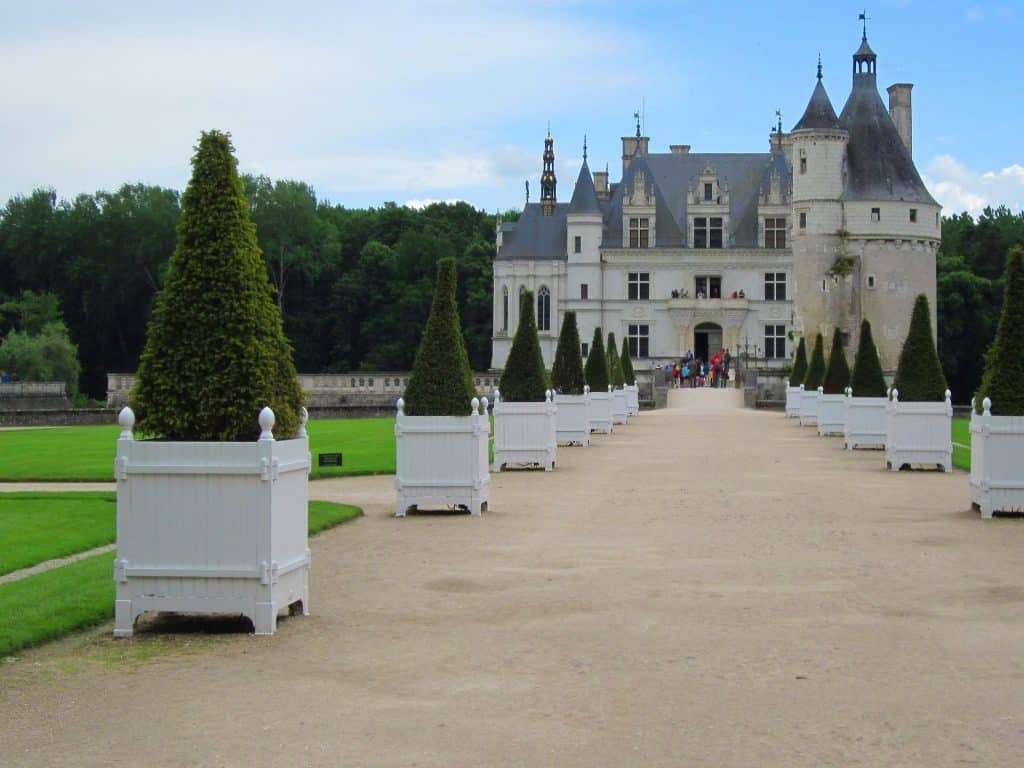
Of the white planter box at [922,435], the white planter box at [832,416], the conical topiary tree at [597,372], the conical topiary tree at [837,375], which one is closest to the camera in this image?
the white planter box at [922,435]

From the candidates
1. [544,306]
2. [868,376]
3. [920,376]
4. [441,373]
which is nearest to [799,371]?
[868,376]

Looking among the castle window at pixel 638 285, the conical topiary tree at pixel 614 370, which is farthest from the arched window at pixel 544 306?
the conical topiary tree at pixel 614 370

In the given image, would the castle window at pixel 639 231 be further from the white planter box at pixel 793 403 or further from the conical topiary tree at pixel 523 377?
the conical topiary tree at pixel 523 377

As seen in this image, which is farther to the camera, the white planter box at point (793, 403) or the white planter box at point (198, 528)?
the white planter box at point (793, 403)

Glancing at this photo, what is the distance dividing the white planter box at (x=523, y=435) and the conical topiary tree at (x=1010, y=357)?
7942 millimetres

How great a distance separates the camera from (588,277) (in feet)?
256

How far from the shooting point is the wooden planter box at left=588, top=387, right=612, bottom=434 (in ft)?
122

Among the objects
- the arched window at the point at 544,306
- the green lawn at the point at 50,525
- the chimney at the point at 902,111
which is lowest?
the green lawn at the point at 50,525

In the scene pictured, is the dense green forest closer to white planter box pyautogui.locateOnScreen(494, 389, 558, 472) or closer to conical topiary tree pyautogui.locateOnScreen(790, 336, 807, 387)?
conical topiary tree pyautogui.locateOnScreen(790, 336, 807, 387)

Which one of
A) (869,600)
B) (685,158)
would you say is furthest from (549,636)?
(685,158)

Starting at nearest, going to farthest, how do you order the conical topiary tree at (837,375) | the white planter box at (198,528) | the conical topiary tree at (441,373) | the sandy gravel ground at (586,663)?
the sandy gravel ground at (586,663), the white planter box at (198,528), the conical topiary tree at (441,373), the conical topiary tree at (837,375)

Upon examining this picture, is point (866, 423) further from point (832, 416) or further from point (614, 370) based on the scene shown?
point (614, 370)

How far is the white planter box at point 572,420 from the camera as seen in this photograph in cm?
3067

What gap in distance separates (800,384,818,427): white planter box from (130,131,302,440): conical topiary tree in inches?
1330
